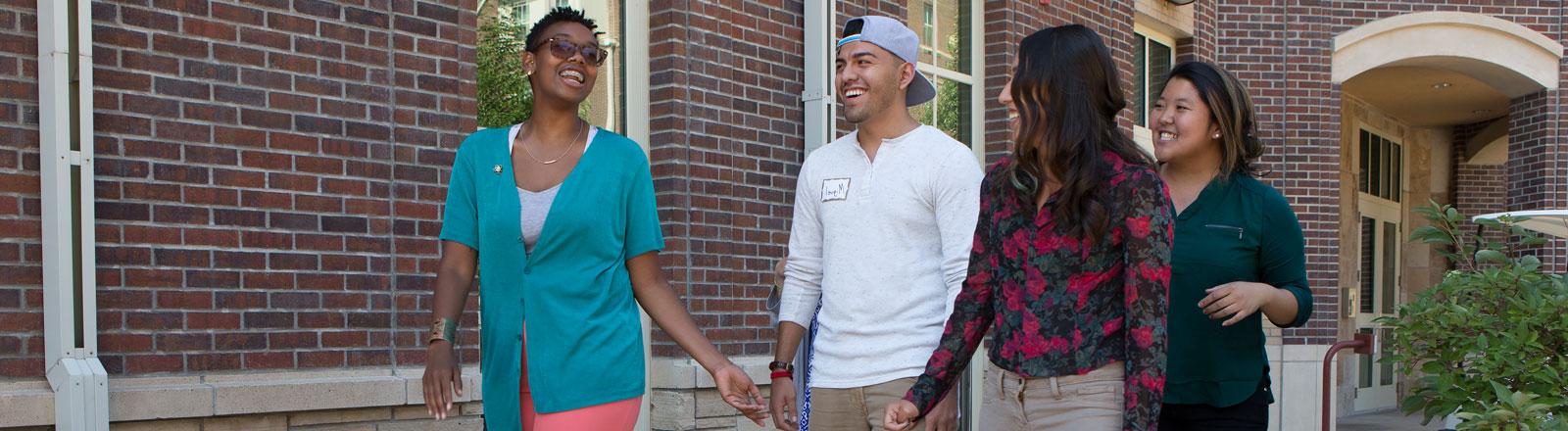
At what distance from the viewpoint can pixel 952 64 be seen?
941 cm

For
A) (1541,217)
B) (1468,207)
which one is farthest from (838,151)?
(1468,207)

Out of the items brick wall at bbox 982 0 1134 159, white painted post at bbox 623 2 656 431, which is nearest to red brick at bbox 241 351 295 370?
white painted post at bbox 623 2 656 431

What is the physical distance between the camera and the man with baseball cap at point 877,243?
3.53 meters

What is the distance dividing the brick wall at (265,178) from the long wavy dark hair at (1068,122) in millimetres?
3066

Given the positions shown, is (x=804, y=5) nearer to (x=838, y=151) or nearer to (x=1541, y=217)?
(x=838, y=151)

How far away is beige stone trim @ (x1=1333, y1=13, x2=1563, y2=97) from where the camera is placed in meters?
14.0

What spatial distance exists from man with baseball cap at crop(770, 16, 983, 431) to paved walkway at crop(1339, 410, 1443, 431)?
1202 cm

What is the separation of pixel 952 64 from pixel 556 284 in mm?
6576

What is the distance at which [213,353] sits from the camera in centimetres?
496

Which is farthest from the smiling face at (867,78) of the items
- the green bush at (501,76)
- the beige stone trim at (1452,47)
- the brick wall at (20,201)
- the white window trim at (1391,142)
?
the white window trim at (1391,142)

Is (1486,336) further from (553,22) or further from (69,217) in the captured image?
(69,217)

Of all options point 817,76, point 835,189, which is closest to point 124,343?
point 835,189

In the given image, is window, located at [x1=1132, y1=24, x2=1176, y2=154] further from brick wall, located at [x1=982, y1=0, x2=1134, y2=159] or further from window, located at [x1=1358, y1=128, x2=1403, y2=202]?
window, located at [x1=1358, y1=128, x2=1403, y2=202]

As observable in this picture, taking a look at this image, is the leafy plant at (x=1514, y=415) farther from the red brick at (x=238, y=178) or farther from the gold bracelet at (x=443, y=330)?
the red brick at (x=238, y=178)
